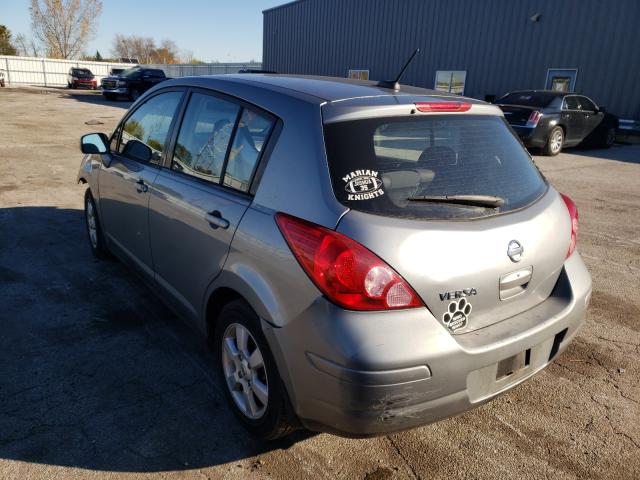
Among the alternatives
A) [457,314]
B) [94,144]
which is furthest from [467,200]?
[94,144]

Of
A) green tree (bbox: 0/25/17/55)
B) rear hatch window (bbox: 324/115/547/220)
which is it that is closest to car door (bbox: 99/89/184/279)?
rear hatch window (bbox: 324/115/547/220)

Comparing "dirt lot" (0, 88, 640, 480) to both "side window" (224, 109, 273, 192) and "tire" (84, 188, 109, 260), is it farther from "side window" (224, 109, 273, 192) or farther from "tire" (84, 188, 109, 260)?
"side window" (224, 109, 273, 192)

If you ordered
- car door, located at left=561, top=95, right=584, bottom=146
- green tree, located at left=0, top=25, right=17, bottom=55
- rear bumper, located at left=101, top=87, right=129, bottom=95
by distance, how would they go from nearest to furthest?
1. car door, located at left=561, top=95, right=584, bottom=146
2. rear bumper, located at left=101, top=87, right=129, bottom=95
3. green tree, located at left=0, top=25, right=17, bottom=55

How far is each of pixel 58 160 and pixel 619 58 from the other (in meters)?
17.6

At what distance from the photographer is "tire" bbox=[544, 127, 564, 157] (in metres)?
12.7

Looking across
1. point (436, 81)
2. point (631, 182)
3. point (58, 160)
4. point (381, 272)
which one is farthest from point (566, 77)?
point (381, 272)

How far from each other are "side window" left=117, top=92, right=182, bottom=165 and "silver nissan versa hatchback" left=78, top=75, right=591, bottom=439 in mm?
430

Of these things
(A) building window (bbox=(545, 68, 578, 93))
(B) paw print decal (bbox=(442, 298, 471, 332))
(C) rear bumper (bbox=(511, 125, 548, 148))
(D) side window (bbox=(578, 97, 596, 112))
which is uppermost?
(A) building window (bbox=(545, 68, 578, 93))

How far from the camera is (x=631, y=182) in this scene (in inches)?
391

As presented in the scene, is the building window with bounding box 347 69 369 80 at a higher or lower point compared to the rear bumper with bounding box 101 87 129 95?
higher

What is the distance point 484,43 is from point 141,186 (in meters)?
20.5

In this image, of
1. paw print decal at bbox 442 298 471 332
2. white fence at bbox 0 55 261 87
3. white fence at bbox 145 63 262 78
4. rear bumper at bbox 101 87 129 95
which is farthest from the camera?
white fence at bbox 145 63 262 78

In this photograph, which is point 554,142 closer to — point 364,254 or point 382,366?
point 364,254

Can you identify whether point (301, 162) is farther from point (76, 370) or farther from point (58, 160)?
point (58, 160)
